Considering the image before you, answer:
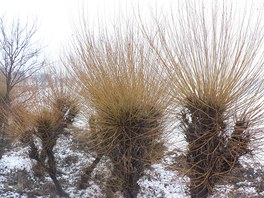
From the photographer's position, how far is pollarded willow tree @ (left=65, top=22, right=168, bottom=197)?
4691mm

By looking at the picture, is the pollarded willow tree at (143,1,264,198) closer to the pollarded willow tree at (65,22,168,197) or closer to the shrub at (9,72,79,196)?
the pollarded willow tree at (65,22,168,197)

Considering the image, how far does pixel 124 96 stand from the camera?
4.73 metres

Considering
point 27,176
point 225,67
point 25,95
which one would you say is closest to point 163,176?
point 27,176

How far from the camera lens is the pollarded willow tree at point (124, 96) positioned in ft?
15.4

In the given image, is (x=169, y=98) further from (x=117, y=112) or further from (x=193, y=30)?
(x=193, y=30)

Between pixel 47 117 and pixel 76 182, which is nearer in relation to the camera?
pixel 47 117

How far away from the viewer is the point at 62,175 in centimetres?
1103

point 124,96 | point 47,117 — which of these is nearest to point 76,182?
point 47,117

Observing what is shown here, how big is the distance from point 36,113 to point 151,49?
17.0 ft

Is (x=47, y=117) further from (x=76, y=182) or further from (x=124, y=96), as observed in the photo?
(x=124, y=96)

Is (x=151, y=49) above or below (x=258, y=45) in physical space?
above

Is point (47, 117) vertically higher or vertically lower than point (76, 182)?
higher

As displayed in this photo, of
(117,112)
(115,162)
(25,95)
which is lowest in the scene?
(115,162)

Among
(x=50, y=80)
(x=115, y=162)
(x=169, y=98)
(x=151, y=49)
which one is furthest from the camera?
(x=50, y=80)
